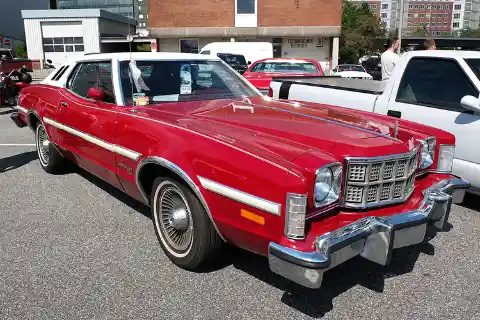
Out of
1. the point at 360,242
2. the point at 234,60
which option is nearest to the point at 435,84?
the point at 360,242

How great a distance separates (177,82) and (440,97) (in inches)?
111

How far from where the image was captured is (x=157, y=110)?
3740mm

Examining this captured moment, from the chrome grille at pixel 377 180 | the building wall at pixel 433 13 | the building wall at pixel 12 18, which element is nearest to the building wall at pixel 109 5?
the building wall at pixel 12 18

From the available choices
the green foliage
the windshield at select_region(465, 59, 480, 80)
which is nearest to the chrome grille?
the windshield at select_region(465, 59, 480, 80)

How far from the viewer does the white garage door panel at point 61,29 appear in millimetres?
43594

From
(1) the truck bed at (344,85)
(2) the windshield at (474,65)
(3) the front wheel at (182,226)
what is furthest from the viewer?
(1) the truck bed at (344,85)

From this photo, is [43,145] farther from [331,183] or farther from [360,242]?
[360,242]

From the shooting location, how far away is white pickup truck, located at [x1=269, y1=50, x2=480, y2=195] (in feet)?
14.6

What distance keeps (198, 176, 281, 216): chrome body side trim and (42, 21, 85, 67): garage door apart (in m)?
44.5

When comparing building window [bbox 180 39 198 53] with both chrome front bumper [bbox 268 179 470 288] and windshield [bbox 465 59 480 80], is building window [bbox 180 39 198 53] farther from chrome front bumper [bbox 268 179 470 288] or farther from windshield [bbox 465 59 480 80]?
chrome front bumper [bbox 268 179 470 288]

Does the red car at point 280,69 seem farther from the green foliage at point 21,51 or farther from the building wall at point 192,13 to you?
the green foliage at point 21,51

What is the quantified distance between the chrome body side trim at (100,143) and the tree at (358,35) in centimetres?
4717

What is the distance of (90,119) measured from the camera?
419 centimetres

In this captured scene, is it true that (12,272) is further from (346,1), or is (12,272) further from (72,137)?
(346,1)
